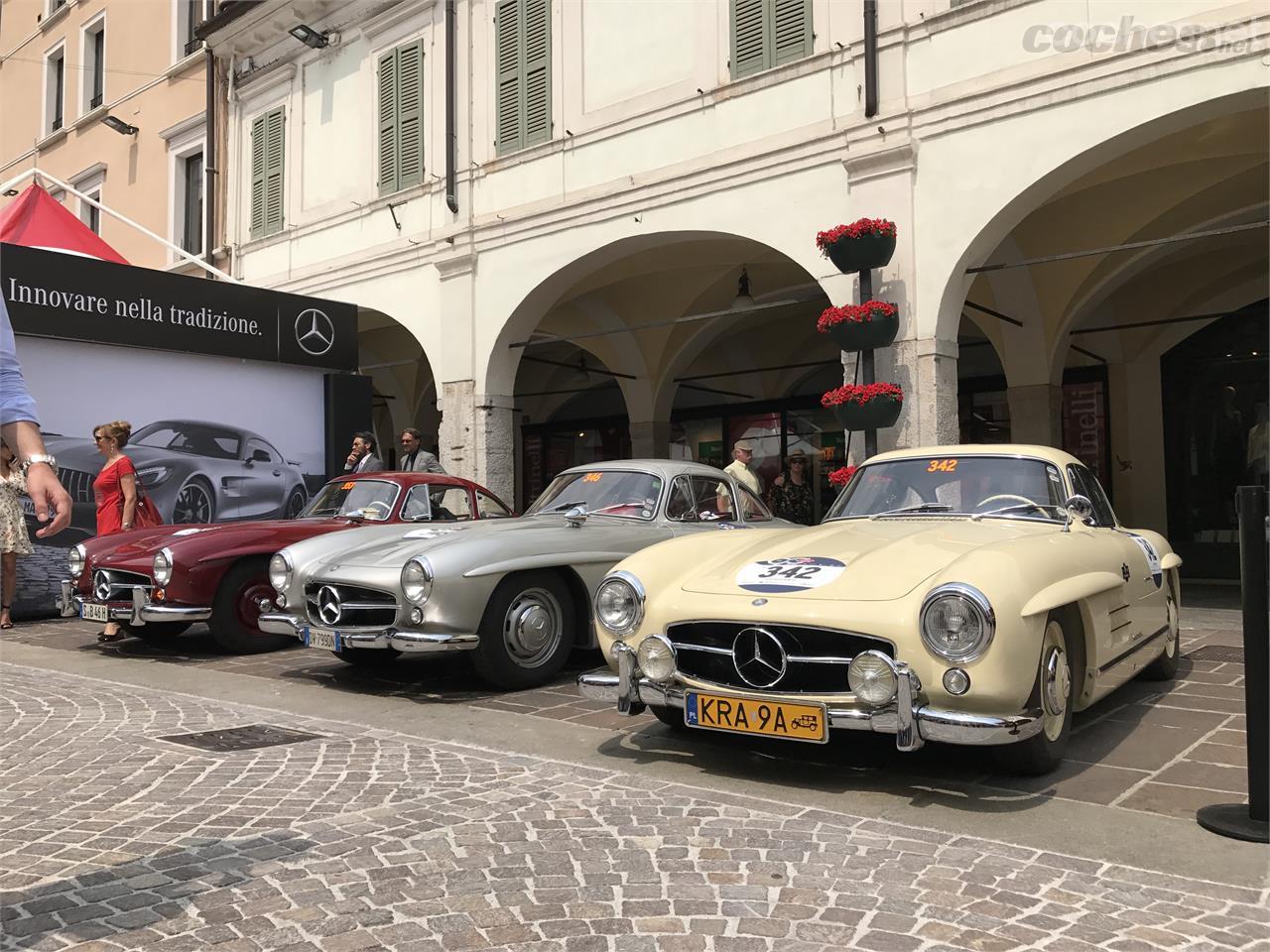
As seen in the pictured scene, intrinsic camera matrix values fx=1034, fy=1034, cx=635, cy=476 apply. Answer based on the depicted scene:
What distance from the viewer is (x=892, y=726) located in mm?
3695

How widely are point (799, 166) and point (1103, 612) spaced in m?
7.05

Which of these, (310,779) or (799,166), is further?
(799,166)

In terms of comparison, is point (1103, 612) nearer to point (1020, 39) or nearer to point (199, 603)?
point (199, 603)

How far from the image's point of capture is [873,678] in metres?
3.75

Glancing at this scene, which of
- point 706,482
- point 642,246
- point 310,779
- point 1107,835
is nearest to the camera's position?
point 1107,835

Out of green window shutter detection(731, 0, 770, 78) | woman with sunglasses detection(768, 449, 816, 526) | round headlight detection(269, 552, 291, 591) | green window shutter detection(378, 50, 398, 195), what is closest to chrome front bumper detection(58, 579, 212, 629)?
round headlight detection(269, 552, 291, 591)

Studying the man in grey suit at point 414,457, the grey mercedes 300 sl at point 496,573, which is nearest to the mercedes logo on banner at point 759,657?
the grey mercedes 300 sl at point 496,573

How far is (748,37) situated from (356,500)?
6461mm

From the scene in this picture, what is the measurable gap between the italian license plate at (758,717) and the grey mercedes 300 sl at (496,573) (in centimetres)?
205

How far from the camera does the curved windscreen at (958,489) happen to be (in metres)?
5.08

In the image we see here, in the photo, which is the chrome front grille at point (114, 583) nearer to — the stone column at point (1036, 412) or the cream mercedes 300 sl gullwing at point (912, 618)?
the cream mercedes 300 sl gullwing at point (912, 618)

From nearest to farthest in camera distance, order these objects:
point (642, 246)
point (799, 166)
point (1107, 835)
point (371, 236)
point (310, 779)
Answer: point (1107, 835) < point (310, 779) < point (799, 166) < point (642, 246) < point (371, 236)

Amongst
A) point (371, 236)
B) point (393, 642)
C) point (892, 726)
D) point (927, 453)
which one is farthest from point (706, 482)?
point (371, 236)

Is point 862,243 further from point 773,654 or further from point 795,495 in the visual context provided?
point 773,654
